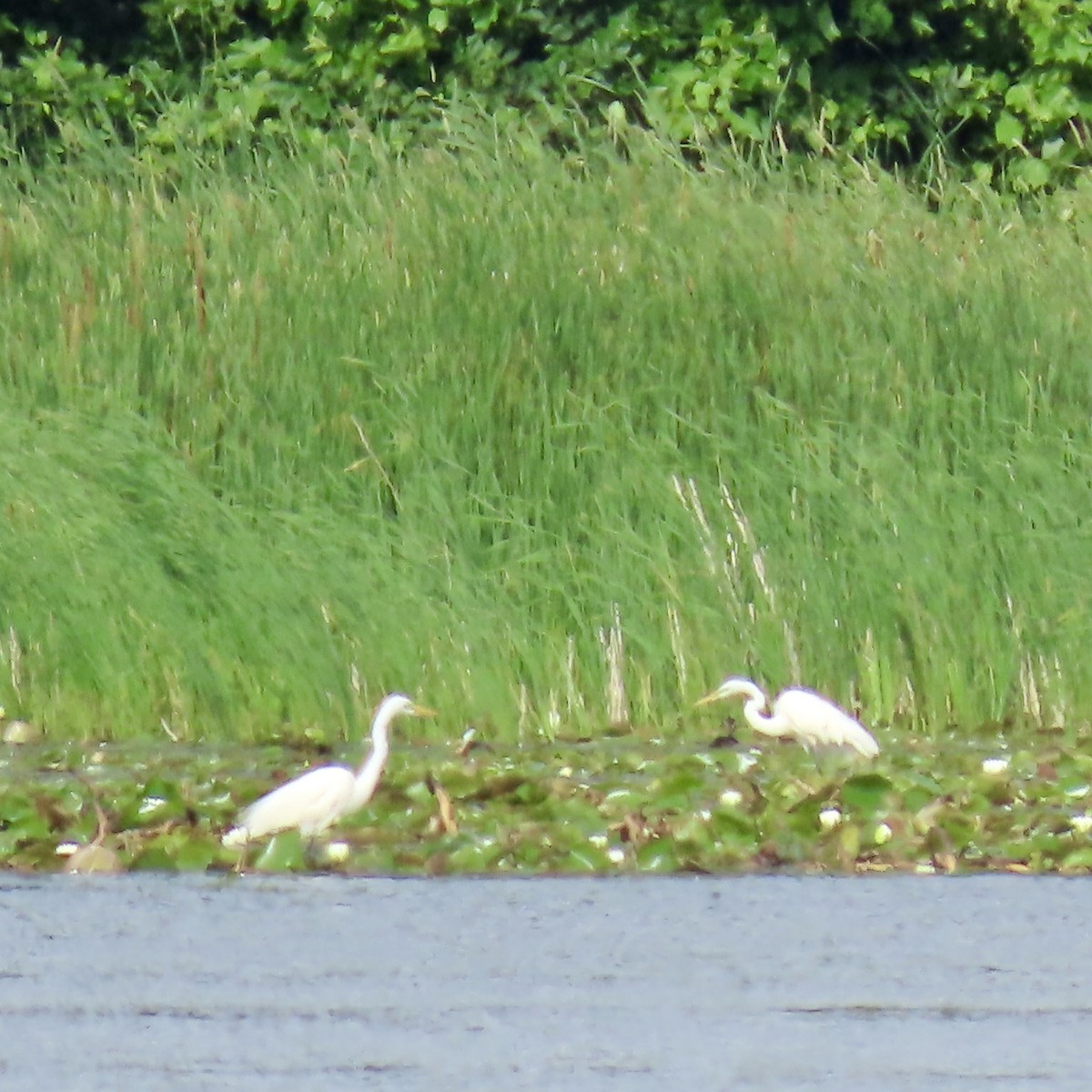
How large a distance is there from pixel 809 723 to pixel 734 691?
419mm

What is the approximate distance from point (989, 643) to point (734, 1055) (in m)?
3.50

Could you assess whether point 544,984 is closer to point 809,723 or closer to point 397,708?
point 397,708

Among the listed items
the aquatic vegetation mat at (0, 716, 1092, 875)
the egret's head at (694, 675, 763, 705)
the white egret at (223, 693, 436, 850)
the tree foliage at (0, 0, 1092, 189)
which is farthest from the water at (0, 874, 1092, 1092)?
the tree foliage at (0, 0, 1092, 189)

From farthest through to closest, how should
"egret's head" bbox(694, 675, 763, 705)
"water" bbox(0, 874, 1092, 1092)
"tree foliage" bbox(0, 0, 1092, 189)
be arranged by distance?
"tree foliage" bbox(0, 0, 1092, 189), "egret's head" bbox(694, 675, 763, 705), "water" bbox(0, 874, 1092, 1092)

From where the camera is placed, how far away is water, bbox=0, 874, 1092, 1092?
173 inches

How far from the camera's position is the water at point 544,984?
4.40 meters

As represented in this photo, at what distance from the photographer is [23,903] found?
5.72 meters

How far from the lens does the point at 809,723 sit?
7.15 metres

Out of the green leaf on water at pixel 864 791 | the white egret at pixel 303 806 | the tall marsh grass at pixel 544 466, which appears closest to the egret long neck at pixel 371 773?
the white egret at pixel 303 806

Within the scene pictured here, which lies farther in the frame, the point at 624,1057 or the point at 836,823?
the point at 836,823

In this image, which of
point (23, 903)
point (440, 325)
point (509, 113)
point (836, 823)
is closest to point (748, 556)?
point (440, 325)

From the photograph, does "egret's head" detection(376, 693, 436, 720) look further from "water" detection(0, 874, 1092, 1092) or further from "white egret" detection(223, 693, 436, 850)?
"water" detection(0, 874, 1092, 1092)

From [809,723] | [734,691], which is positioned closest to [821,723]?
[809,723]

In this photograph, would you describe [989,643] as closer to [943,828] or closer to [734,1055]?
[943,828]
